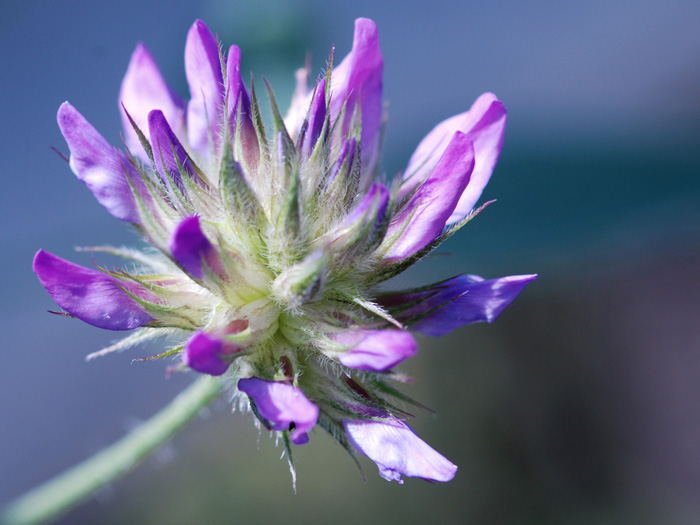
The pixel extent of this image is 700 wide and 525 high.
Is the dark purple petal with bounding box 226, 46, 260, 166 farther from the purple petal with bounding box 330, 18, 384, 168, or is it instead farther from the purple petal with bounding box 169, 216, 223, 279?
the purple petal with bounding box 169, 216, 223, 279

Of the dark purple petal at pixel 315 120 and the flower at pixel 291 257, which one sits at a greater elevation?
the dark purple petal at pixel 315 120

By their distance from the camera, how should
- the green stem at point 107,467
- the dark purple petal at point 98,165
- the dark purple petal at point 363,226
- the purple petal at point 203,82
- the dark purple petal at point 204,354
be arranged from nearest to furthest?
1. the dark purple petal at point 204,354
2. the dark purple petal at point 363,226
3. the dark purple petal at point 98,165
4. the purple petal at point 203,82
5. the green stem at point 107,467

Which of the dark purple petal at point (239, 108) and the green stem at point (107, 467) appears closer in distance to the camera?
the dark purple petal at point (239, 108)

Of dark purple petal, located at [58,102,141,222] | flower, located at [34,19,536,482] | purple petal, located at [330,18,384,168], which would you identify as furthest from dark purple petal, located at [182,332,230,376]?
purple petal, located at [330,18,384,168]

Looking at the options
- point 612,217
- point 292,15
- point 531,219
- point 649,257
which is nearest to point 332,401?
point 292,15

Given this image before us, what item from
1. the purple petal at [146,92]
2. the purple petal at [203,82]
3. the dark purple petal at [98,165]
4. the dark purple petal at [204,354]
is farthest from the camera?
the purple petal at [146,92]

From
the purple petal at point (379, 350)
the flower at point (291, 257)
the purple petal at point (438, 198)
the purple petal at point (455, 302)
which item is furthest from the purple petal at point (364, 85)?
the purple petal at point (379, 350)

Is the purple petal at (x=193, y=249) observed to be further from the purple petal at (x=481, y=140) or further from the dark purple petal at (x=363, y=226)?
the purple petal at (x=481, y=140)
